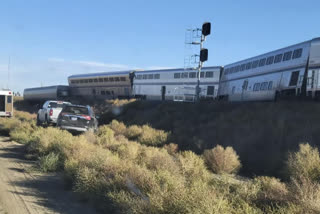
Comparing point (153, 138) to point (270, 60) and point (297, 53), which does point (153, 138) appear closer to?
point (297, 53)

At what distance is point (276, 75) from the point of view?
2572 cm

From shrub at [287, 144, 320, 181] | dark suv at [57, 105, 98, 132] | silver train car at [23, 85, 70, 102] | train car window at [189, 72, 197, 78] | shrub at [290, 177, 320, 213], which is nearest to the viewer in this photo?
shrub at [290, 177, 320, 213]

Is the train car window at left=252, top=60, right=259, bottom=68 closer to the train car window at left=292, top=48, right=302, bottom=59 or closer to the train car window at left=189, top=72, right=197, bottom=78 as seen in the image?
the train car window at left=292, top=48, right=302, bottom=59

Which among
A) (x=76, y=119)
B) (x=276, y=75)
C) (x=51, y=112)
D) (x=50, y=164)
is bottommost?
(x=50, y=164)

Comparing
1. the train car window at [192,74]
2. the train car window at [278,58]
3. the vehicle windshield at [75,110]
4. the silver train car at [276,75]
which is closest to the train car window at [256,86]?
the silver train car at [276,75]

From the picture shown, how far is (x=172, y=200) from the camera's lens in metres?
5.86

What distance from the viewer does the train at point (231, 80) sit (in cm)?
2211

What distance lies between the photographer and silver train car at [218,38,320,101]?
21.4 meters

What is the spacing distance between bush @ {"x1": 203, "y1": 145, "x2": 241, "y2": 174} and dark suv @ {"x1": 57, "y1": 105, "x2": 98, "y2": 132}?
8.03 metres

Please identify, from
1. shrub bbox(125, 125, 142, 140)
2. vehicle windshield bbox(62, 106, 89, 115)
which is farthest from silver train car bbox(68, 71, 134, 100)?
vehicle windshield bbox(62, 106, 89, 115)

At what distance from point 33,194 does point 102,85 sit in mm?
43678

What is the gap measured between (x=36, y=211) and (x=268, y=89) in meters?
22.2

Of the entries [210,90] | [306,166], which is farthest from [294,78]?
[210,90]

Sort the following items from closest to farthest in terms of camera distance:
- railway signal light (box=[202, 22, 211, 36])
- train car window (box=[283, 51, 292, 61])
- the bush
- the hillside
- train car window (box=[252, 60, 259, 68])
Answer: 1. the bush
2. the hillside
3. train car window (box=[283, 51, 292, 61])
4. railway signal light (box=[202, 22, 211, 36])
5. train car window (box=[252, 60, 259, 68])
